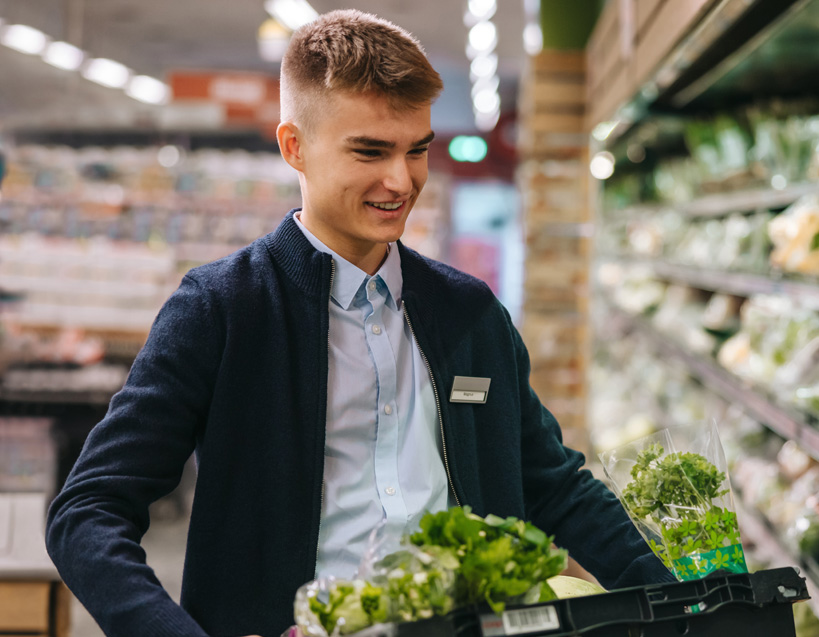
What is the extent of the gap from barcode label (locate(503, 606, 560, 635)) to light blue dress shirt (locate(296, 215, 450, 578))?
1.07 ft

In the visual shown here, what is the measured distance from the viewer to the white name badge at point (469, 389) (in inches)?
56.9

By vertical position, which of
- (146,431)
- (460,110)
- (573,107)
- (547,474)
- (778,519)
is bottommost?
(778,519)

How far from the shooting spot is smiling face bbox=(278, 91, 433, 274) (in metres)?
1.26

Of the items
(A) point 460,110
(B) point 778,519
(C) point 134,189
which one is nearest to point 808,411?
(B) point 778,519

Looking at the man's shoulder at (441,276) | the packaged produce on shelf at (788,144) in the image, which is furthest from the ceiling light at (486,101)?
the man's shoulder at (441,276)

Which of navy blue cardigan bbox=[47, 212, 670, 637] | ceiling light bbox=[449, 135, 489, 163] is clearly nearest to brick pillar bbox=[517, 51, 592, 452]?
navy blue cardigan bbox=[47, 212, 670, 637]

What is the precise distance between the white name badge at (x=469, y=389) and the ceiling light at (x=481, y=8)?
7.34 meters

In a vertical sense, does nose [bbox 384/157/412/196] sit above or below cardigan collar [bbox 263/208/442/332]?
above

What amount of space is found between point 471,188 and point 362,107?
54.3 ft

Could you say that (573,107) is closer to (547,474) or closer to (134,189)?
(134,189)

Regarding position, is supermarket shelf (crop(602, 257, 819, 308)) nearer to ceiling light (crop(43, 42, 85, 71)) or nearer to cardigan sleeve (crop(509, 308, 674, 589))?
cardigan sleeve (crop(509, 308, 674, 589))

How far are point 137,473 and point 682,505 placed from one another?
0.79 meters

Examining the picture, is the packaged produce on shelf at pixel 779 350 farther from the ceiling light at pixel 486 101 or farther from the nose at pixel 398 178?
the ceiling light at pixel 486 101

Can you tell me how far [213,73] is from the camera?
10.9m
